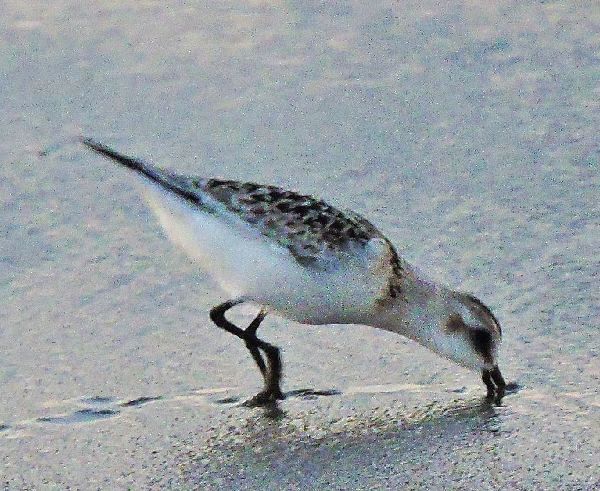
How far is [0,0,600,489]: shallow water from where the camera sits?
4.48 metres

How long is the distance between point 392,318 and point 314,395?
45cm

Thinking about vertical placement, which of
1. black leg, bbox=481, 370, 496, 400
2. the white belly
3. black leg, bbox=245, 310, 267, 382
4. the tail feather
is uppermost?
the tail feather

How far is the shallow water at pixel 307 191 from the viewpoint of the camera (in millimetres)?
4484

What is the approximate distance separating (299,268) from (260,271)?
15 centimetres

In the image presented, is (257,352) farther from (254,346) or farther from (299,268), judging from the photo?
(299,268)

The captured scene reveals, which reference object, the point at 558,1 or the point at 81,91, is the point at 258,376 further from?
the point at 558,1

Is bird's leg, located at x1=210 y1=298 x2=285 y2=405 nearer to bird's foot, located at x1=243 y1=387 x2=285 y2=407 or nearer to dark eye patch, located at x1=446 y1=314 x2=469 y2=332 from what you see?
bird's foot, located at x1=243 y1=387 x2=285 y2=407

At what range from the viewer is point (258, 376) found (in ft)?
16.6

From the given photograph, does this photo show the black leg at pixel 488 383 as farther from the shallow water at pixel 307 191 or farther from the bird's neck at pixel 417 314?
the bird's neck at pixel 417 314

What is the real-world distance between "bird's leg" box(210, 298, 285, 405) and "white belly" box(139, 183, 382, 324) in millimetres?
92

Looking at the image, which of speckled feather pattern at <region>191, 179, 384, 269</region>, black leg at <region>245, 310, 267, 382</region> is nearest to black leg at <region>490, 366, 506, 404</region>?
speckled feather pattern at <region>191, 179, 384, 269</region>

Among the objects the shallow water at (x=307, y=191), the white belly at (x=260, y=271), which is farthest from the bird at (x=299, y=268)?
the shallow water at (x=307, y=191)

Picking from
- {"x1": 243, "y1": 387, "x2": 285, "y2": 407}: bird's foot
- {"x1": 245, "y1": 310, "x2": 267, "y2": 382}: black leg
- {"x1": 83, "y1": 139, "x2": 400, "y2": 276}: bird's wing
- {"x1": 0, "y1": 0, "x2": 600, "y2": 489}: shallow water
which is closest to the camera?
{"x1": 0, "y1": 0, "x2": 600, "y2": 489}: shallow water

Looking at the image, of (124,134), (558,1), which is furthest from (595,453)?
(558,1)
